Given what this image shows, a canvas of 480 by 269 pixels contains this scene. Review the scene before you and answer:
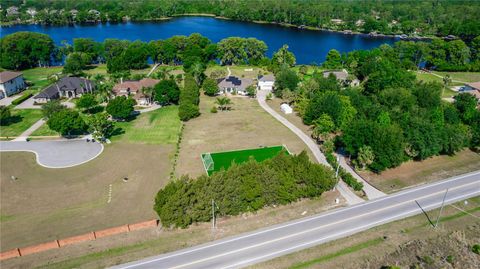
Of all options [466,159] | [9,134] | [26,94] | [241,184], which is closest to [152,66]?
[26,94]

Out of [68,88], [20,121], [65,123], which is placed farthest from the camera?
[68,88]

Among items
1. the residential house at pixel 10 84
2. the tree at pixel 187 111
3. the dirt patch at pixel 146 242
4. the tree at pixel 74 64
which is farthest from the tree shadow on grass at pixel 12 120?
the dirt patch at pixel 146 242

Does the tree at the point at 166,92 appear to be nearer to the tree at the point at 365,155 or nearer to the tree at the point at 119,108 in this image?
the tree at the point at 119,108

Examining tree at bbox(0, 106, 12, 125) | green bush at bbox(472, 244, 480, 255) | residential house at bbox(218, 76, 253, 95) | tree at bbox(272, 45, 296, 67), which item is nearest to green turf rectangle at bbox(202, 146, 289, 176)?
green bush at bbox(472, 244, 480, 255)

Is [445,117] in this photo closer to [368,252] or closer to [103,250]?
[368,252]

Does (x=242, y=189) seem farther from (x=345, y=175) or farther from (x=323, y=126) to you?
(x=323, y=126)

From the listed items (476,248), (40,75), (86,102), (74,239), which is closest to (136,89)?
(86,102)
